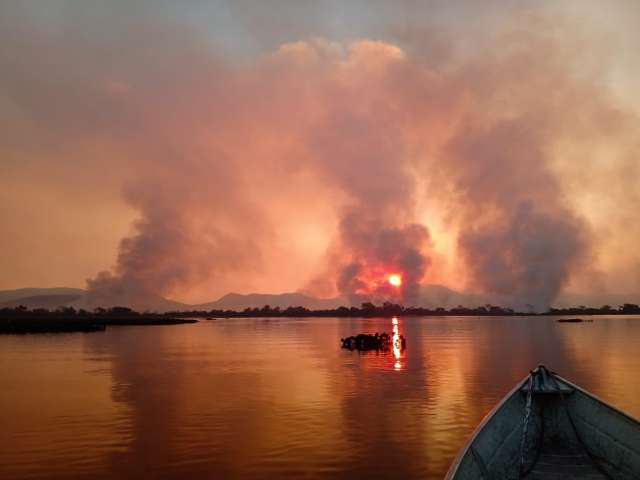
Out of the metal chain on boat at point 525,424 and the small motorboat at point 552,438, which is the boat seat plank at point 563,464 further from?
the metal chain on boat at point 525,424

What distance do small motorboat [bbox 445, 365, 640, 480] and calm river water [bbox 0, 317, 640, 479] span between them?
3295 millimetres

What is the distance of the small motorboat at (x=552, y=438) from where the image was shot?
12.0 m

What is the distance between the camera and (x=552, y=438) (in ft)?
44.4

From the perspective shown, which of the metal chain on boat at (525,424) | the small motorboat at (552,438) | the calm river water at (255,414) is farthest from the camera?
the calm river water at (255,414)

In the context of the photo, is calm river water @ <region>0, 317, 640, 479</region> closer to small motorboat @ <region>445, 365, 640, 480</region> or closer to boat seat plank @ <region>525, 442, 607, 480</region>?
small motorboat @ <region>445, 365, 640, 480</region>

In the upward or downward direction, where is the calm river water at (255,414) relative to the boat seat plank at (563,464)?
downward

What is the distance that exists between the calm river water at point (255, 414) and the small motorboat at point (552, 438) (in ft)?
10.8

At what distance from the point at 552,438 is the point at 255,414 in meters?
13.9

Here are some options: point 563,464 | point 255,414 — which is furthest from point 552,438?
point 255,414

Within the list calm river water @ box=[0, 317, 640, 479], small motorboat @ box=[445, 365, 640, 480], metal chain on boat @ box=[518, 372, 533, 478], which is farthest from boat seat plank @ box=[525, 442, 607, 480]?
calm river water @ box=[0, 317, 640, 479]

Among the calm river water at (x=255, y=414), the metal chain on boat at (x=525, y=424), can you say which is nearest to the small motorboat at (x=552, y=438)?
the metal chain on boat at (x=525, y=424)

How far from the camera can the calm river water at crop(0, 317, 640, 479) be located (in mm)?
16422

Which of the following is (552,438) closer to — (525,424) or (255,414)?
(525,424)

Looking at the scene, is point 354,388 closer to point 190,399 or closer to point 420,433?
point 190,399
